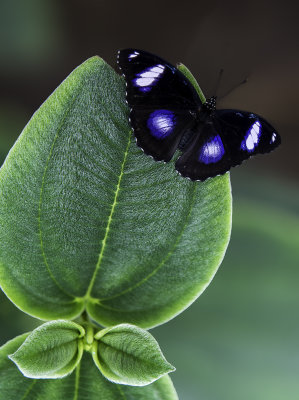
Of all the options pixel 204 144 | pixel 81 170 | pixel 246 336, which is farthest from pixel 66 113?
pixel 246 336

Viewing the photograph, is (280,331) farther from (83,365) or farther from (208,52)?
(208,52)

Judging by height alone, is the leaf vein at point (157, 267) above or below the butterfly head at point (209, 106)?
below

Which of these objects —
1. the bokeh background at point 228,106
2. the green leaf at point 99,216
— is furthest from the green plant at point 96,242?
the bokeh background at point 228,106

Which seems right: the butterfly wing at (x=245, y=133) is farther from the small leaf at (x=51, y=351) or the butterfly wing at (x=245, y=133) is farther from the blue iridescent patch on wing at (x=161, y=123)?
the small leaf at (x=51, y=351)

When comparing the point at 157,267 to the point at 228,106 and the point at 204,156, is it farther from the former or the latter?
the point at 228,106

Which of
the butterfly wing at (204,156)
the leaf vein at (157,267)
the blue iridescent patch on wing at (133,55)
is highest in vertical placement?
the blue iridescent patch on wing at (133,55)
